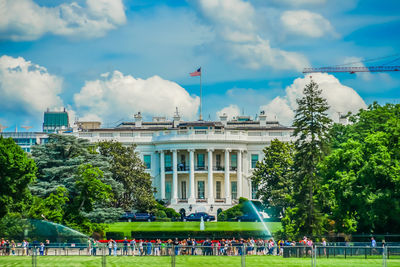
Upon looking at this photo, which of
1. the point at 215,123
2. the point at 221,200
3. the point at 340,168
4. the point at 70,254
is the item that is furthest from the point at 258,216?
the point at 70,254

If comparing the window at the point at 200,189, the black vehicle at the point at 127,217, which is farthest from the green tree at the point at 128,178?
the window at the point at 200,189

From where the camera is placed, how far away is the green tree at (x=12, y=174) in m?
59.3

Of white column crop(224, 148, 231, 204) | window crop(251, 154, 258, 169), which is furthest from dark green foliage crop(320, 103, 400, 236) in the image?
window crop(251, 154, 258, 169)

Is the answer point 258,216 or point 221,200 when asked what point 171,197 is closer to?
point 221,200

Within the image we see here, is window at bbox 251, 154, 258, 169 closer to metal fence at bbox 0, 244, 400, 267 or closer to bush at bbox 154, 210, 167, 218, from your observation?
bush at bbox 154, 210, 167, 218

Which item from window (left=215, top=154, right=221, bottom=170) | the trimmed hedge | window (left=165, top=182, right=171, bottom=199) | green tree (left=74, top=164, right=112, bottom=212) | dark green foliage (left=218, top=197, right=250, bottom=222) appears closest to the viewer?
green tree (left=74, top=164, right=112, bottom=212)

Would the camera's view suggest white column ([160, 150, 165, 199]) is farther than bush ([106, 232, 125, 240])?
Yes

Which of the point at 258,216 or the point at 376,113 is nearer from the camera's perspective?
the point at 376,113

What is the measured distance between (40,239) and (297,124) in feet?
89.0

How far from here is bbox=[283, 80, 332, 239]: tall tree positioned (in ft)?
220

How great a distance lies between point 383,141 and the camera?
197 feet

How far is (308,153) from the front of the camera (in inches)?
2717

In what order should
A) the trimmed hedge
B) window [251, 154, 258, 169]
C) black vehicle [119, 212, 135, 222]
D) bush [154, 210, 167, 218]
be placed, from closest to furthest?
1. the trimmed hedge
2. black vehicle [119, 212, 135, 222]
3. bush [154, 210, 167, 218]
4. window [251, 154, 258, 169]

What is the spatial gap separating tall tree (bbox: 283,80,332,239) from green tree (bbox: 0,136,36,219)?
76.0ft
